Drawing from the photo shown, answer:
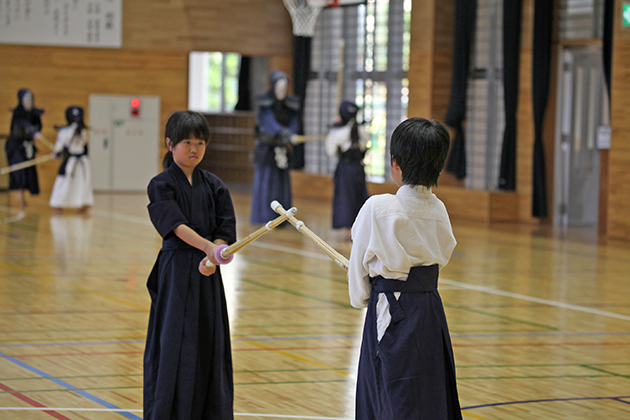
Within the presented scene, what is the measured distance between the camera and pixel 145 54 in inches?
637

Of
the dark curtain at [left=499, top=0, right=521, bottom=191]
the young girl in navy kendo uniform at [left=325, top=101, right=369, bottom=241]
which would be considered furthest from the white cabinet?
the dark curtain at [left=499, top=0, right=521, bottom=191]

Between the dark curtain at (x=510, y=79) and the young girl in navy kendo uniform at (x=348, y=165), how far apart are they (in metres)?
3.23

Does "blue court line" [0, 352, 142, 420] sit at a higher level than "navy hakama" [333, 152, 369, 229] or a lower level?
lower

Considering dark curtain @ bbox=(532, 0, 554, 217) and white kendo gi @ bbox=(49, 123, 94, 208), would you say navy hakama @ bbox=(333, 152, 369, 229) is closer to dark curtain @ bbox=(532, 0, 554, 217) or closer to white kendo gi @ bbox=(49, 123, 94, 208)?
dark curtain @ bbox=(532, 0, 554, 217)

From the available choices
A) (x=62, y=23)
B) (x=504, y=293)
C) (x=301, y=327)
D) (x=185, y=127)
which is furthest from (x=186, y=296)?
(x=62, y=23)

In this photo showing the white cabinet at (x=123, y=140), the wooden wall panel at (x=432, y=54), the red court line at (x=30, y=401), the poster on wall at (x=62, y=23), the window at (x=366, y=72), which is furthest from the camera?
the white cabinet at (x=123, y=140)

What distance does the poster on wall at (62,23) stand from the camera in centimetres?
1534

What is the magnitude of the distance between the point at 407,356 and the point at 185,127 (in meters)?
1.31

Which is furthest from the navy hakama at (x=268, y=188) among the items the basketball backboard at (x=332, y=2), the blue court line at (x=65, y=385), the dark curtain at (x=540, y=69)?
the blue court line at (x=65, y=385)

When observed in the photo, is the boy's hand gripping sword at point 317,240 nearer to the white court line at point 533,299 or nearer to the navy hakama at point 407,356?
the navy hakama at point 407,356

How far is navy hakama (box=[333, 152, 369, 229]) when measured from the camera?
10539 mm

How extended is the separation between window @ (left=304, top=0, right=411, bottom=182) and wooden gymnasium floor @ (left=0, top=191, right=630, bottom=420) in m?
5.19

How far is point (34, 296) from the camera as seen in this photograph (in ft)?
22.4

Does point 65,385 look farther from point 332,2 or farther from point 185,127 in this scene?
point 332,2
